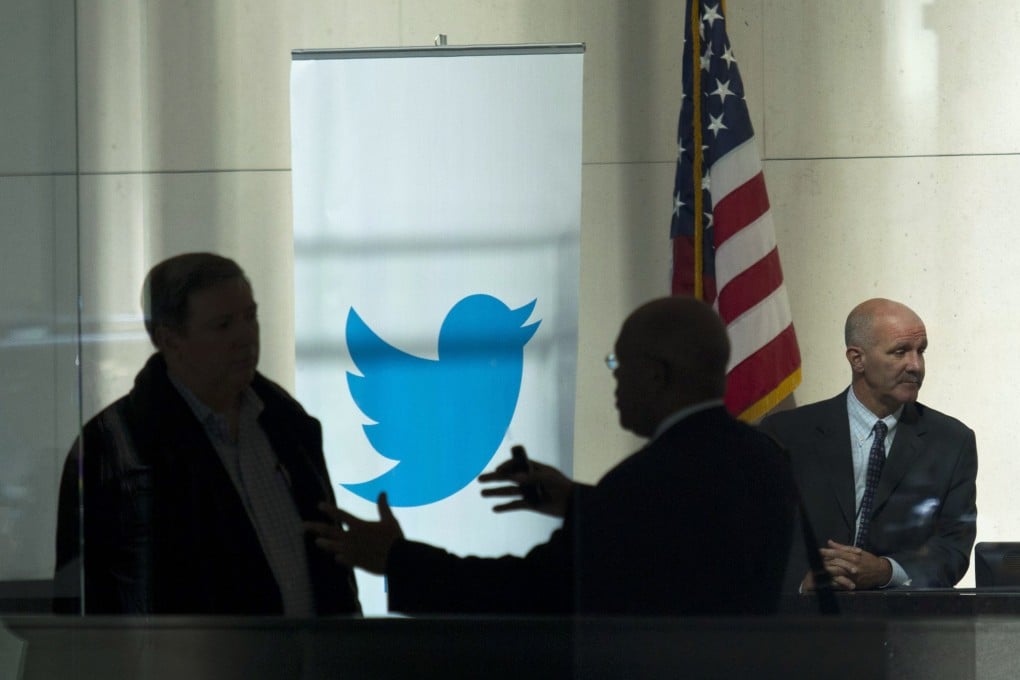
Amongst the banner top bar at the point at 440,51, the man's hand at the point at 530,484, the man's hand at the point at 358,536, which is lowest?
the man's hand at the point at 358,536

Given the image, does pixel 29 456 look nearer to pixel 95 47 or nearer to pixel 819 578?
pixel 95 47

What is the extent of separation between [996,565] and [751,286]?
38.3 inches

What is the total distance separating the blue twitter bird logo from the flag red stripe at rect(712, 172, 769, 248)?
20.8 inches

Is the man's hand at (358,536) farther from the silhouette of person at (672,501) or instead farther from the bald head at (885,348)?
the bald head at (885,348)

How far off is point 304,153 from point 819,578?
1771mm

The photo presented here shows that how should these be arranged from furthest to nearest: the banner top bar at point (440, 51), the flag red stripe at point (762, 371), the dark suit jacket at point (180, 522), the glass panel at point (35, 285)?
the glass panel at point (35, 285)
the dark suit jacket at point (180, 522)
the banner top bar at point (440, 51)
the flag red stripe at point (762, 371)

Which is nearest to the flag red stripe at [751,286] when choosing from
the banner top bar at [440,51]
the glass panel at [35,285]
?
the banner top bar at [440,51]

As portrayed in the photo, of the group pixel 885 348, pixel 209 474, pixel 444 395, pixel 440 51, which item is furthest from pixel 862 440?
pixel 209 474

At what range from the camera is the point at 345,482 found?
3.24 metres

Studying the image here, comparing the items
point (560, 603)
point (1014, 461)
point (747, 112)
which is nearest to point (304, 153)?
point (747, 112)

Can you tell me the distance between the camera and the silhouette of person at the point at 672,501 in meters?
3.15

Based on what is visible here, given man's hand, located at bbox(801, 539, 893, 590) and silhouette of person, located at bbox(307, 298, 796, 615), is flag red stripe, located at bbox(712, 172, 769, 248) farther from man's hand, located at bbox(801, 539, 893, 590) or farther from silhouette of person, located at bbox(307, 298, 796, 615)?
man's hand, located at bbox(801, 539, 893, 590)

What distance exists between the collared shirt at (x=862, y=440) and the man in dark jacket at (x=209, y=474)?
139 cm

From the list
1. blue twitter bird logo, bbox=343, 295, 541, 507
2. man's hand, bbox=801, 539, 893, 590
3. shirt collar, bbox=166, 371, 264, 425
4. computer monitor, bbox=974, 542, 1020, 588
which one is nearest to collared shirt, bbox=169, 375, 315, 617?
shirt collar, bbox=166, 371, 264, 425
